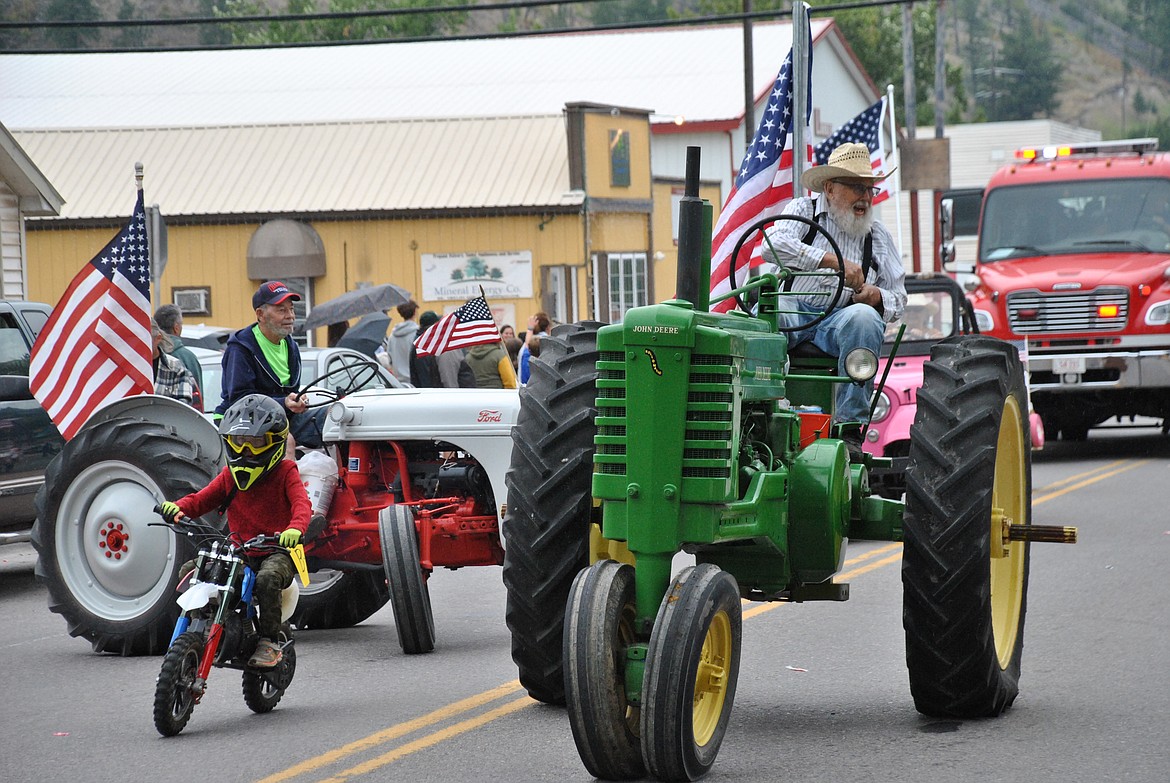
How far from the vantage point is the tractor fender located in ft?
31.1

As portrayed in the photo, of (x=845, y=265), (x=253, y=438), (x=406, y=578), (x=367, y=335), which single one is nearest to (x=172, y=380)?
(x=406, y=578)

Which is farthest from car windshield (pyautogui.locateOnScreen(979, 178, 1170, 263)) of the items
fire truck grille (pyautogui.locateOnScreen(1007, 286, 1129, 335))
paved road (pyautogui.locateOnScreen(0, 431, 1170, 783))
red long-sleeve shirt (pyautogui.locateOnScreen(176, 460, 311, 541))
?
red long-sleeve shirt (pyautogui.locateOnScreen(176, 460, 311, 541))

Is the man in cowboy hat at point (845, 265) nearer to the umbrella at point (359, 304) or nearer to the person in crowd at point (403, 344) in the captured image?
the person in crowd at point (403, 344)

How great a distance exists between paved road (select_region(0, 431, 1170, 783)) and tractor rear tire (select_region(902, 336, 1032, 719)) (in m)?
0.19

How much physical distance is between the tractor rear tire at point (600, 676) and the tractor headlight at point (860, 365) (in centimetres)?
173

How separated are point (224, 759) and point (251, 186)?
29.3 metres

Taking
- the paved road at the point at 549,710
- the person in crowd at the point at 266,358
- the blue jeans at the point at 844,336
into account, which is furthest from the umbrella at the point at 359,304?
the blue jeans at the point at 844,336

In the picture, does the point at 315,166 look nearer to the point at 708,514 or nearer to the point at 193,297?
the point at 193,297

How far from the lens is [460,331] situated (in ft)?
49.1

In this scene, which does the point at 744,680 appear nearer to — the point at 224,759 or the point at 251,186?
the point at 224,759

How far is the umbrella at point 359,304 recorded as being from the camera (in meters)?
23.8

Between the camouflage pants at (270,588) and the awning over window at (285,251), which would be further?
the awning over window at (285,251)

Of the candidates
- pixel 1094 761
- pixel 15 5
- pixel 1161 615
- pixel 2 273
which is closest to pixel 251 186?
pixel 2 273

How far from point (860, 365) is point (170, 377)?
7554 millimetres
